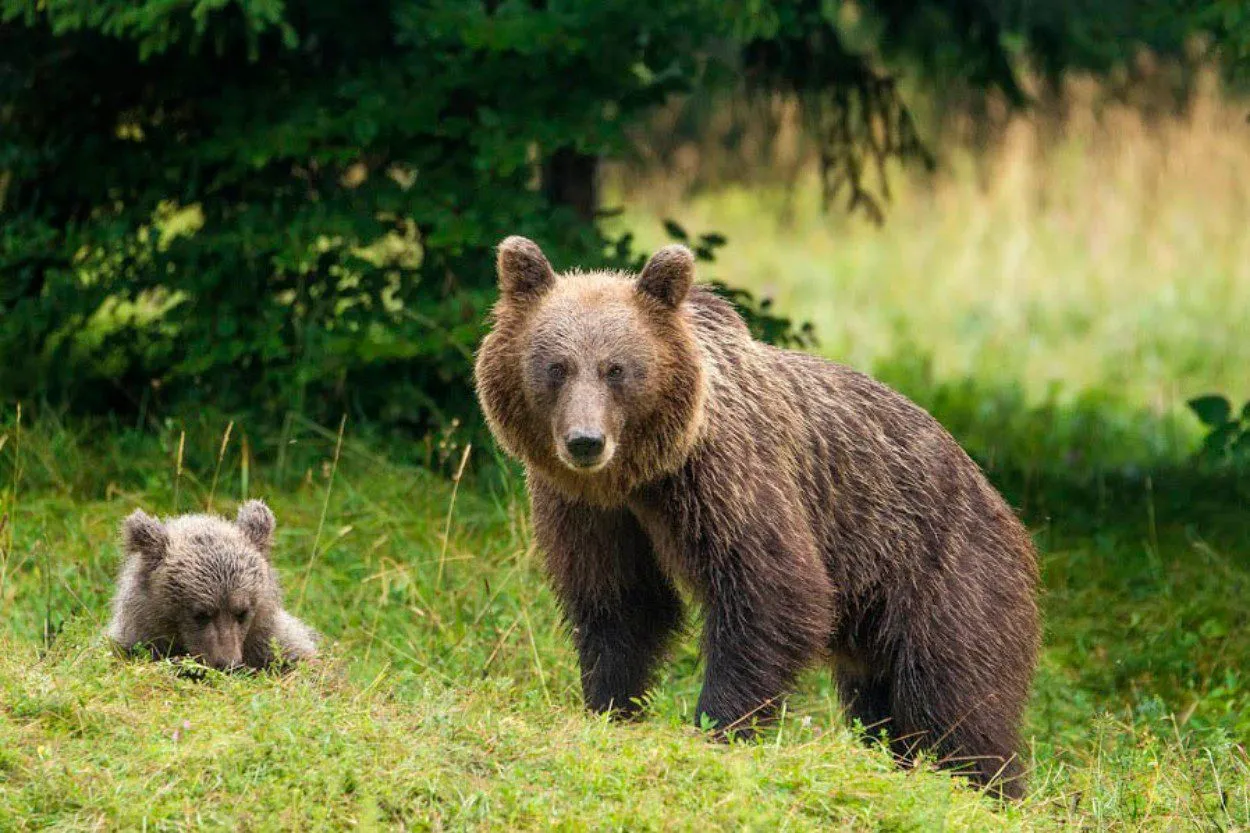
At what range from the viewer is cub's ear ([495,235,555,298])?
17.9ft

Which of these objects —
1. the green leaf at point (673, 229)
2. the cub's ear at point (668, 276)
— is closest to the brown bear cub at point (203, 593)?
the cub's ear at point (668, 276)

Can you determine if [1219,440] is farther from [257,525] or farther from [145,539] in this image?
[145,539]

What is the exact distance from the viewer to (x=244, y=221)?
820 cm

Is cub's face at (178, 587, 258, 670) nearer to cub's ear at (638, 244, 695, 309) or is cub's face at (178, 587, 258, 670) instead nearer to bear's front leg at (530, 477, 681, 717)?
bear's front leg at (530, 477, 681, 717)

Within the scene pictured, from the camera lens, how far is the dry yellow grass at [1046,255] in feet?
42.4

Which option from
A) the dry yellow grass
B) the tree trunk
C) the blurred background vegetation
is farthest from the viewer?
the dry yellow grass

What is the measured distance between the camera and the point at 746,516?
5469 mm

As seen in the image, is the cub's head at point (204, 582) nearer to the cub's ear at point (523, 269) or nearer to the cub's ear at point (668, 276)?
the cub's ear at point (523, 269)

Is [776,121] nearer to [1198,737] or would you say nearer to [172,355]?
[172,355]

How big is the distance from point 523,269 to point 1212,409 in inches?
150

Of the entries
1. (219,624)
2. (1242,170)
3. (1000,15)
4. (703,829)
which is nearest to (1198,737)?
(703,829)

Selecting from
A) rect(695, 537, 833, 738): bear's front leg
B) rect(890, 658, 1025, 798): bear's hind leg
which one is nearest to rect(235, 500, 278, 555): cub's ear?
rect(695, 537, 833, 738): bear's front leg

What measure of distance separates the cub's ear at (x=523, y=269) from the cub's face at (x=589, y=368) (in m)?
0.10

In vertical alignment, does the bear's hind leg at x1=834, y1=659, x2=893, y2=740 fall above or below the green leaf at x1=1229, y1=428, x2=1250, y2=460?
below
